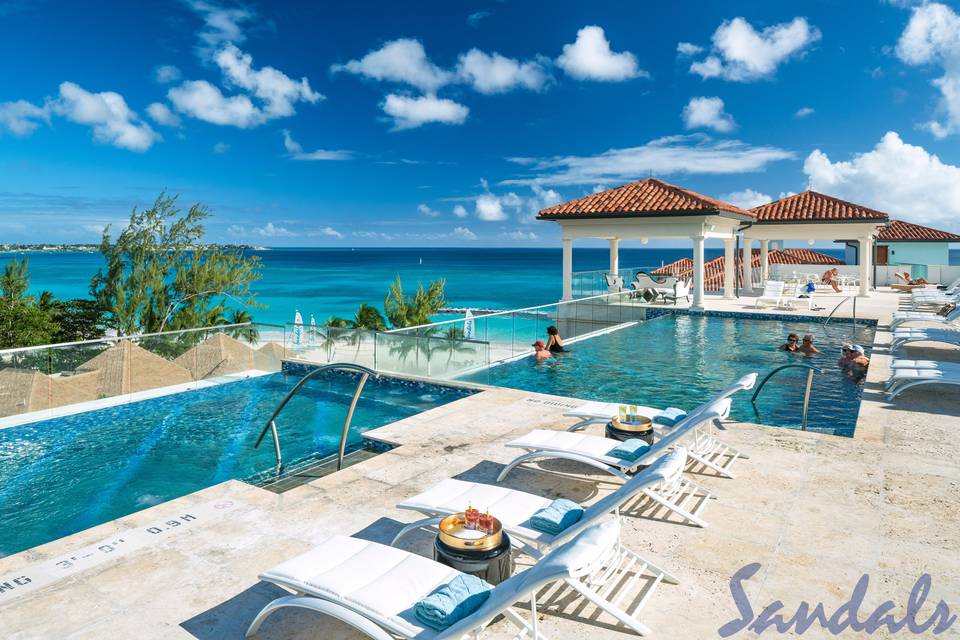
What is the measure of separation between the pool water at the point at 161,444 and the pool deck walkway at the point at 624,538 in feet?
7.16

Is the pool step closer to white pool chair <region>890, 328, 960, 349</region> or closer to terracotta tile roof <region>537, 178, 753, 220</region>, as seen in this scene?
white pool chair <region>890, 328, 960, 349</region>

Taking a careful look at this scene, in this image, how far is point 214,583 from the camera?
13.7ft

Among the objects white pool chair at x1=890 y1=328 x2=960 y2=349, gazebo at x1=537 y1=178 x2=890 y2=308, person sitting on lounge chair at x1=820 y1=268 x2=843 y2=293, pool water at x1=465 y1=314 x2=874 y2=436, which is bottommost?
pool water at x1=465 y1=314 x2=874 y2=436

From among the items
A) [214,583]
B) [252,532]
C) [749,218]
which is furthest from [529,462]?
[749,218]

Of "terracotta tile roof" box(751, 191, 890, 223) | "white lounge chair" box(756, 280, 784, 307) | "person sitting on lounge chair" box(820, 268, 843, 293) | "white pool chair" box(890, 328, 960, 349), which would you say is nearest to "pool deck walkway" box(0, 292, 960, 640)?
"white pool chair" box(890, 328, 960, 349)

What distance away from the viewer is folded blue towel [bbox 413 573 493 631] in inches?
120

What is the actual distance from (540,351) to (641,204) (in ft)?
34.7

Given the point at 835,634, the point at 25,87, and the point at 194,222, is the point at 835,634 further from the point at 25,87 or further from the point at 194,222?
the point at 25,87

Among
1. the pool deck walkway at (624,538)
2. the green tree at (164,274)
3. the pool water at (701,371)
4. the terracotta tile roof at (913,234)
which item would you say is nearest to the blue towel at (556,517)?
the pool deck walkway at (624,538)

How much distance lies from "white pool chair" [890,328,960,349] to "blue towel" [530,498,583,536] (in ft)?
34.0

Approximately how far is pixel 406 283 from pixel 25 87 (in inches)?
2246

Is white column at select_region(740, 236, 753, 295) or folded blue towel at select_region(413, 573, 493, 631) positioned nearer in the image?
folded blue towel at select_region(413, 573, 493, 631)

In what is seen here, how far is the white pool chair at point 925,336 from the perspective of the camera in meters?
11.6

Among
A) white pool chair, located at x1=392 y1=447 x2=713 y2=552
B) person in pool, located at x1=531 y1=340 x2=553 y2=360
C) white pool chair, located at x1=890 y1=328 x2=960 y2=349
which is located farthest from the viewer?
person in pool, located at x1=531 y1=340 x2=553 y2=360
